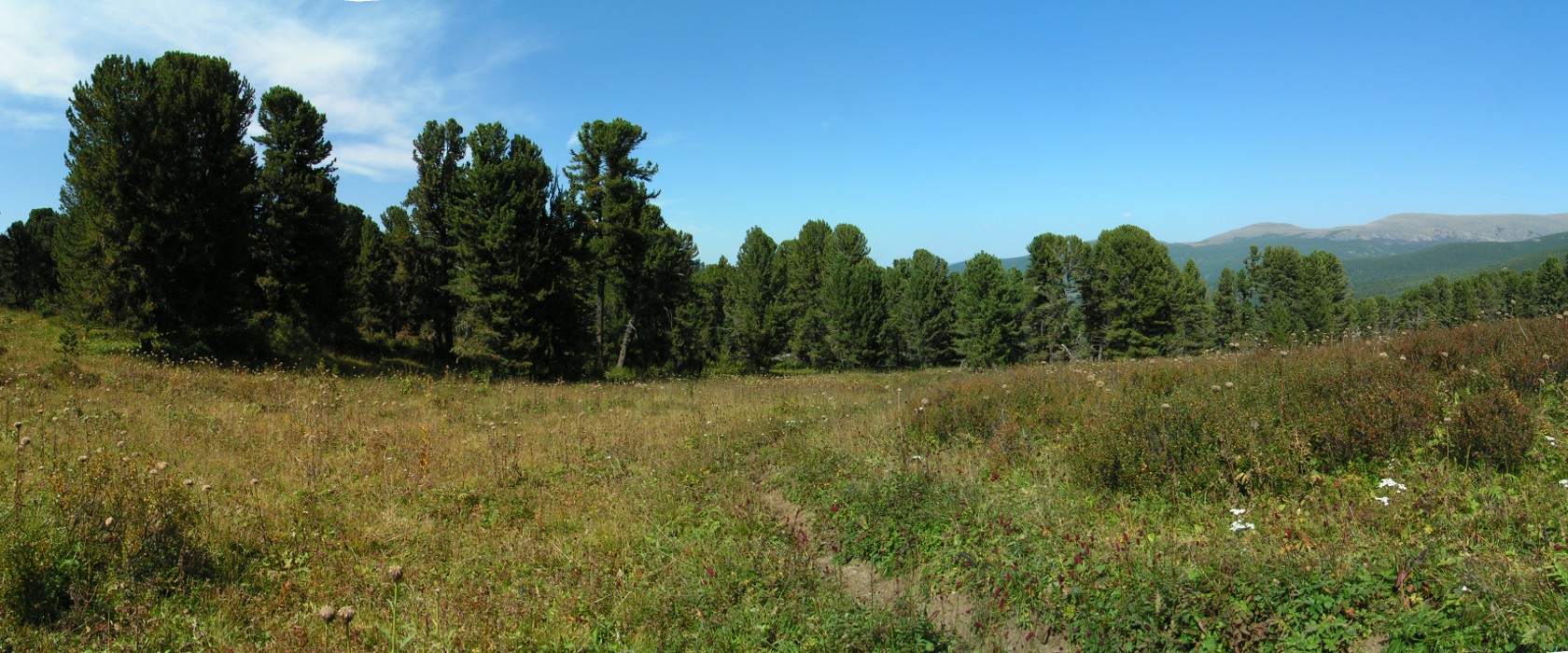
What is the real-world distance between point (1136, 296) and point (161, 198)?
5505 centimetres

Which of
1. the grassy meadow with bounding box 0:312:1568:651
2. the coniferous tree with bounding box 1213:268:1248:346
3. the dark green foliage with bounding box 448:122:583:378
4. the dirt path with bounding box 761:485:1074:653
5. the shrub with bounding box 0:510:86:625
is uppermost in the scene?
the dark green foliage with bounding box 448:122:583:378

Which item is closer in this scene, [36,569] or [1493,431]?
[36,569]

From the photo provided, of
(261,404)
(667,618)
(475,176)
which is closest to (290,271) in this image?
(475,176)

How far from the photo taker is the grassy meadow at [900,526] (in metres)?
3.59

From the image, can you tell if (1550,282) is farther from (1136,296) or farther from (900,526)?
(900,526)

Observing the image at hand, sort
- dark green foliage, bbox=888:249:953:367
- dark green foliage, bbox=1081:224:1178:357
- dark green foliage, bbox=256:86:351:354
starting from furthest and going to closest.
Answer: dark green foliage, bbox=888:249:953:367 → dark green foliage, bbox=1081:224:1178:357 → dark green foliage, bbox=256:86:351:354

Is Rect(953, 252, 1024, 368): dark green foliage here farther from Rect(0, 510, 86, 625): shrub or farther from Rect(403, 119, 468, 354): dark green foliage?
Rect(0, 510, 86, 625): shrub

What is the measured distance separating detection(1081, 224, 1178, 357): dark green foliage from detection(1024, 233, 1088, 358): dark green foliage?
9.74 ft

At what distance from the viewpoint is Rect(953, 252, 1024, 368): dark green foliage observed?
48.7 meters

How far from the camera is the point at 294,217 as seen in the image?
2409 centimetres

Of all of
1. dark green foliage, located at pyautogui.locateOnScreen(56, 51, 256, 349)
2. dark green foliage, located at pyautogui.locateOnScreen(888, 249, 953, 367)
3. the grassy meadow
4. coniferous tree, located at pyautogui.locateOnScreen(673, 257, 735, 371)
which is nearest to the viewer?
the grassy meadow

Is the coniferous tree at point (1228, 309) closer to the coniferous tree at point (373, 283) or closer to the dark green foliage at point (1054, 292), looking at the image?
the dark green foliage at point (1054, 292)

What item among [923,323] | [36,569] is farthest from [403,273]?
[923,323]

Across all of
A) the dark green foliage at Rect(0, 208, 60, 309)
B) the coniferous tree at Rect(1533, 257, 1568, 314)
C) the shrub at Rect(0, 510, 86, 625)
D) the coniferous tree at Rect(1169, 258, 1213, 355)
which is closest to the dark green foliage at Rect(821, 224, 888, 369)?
the coniferous tree at Rect(1169, 258, 1213, 355)
